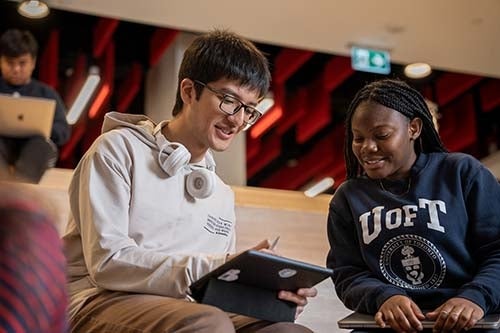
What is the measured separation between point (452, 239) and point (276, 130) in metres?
6.60

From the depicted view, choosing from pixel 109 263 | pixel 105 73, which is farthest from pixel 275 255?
pixel 105 73

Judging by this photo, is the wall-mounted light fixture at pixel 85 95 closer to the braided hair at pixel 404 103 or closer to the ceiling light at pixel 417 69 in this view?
the ceiling light at pixel 417 69

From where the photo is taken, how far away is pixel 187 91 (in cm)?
180

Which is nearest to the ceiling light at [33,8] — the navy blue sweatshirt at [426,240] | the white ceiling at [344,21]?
the white ceiling at [344,21]

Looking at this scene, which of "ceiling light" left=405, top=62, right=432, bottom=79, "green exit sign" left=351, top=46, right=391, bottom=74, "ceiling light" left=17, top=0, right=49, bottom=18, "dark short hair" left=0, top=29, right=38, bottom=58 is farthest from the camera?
"ceiling light" left=405, top=62, right=432, bottom=79

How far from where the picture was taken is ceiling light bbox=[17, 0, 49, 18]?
527 cm

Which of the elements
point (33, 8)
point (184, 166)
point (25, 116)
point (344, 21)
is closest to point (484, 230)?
point (184, 166)

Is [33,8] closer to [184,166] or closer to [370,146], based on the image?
[184,166]

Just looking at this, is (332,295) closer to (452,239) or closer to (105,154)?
(452,239)

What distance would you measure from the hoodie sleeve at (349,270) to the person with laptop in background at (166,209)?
168 millimetres

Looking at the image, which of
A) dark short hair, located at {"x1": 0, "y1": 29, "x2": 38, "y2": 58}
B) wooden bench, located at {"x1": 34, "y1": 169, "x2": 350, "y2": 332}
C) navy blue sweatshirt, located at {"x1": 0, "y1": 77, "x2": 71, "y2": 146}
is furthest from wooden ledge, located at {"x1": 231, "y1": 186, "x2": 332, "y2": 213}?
dark short hair, located at {"x1": 0, "y1": 29, "x2": 38, "y2": 58}

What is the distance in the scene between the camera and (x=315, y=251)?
2900 millimetres

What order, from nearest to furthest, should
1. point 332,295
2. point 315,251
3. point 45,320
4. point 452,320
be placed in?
1. point 45,320
2. point 452,320
3. point 332,295
4. point 315,251

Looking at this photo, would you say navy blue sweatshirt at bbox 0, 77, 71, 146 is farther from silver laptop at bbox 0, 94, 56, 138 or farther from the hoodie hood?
the hoodie hood
